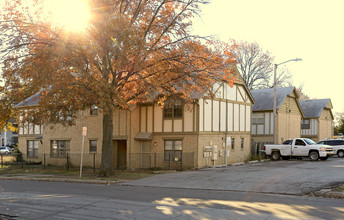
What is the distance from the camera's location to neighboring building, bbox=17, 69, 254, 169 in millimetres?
26062

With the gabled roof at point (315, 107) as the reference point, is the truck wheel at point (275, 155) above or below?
below

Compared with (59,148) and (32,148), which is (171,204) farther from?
(32,148)

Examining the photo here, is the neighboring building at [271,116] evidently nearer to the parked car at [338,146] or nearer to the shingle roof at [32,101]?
the parked car at [338,146]

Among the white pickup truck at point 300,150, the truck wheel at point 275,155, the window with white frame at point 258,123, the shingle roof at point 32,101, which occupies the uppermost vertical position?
the shingle roof at point 32,101

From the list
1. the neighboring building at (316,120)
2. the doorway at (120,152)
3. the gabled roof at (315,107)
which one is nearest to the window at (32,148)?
the doorway at (120,152)

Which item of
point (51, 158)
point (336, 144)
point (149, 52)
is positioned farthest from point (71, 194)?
point (336, 144)

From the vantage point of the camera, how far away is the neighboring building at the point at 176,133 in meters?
26.1

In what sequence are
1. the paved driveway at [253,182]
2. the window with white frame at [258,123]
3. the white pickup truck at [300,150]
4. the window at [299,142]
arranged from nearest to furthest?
the paved driveway at [253,182] → the white pickup truck at [300,150] → the window at [299,142] → the window with white frame at [258,123]

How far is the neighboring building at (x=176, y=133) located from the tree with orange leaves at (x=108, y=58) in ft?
13.5

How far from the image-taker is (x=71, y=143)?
31.4 meters

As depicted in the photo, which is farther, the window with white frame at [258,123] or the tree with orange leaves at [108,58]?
the window with white frame at [258,123]

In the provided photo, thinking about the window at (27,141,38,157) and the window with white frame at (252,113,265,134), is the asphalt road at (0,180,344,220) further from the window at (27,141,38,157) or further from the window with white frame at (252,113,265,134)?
the window with white frame at (252,113,265,134)

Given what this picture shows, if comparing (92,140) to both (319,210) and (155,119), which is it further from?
(319,210)

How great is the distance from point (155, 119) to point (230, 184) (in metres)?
11.6
